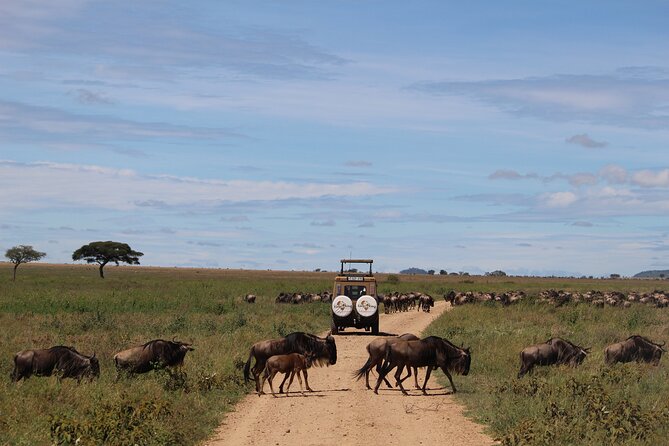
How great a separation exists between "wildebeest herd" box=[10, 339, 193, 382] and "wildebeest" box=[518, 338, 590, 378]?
7.92 meters

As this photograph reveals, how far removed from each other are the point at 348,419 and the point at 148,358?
18.0 feet

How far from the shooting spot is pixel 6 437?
38.2 feet

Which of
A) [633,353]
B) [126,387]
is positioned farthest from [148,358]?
[633,353]

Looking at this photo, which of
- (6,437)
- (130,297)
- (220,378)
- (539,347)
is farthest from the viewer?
(130,297)

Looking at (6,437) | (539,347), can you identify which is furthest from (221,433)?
(539,347)

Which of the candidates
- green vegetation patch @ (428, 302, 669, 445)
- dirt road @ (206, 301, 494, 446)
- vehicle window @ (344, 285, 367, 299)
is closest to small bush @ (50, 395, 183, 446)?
dirt road @ (206, 301, 494, 446)

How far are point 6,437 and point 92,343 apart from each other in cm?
1216

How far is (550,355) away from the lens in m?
19.2

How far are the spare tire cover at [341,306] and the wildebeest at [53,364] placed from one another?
15.0 meters

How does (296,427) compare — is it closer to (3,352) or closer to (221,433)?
(221,433)

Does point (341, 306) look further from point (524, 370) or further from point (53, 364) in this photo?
point (53, 364)

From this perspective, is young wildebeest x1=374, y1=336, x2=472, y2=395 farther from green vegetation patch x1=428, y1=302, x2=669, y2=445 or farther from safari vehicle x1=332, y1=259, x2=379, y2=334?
safari vehicle x1=332, y1=259, x2=379, y2=334

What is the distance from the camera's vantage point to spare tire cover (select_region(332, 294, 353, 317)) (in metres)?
31.1

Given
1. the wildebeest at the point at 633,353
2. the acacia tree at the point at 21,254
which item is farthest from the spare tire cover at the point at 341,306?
the acacia tree at the point at 21,254
